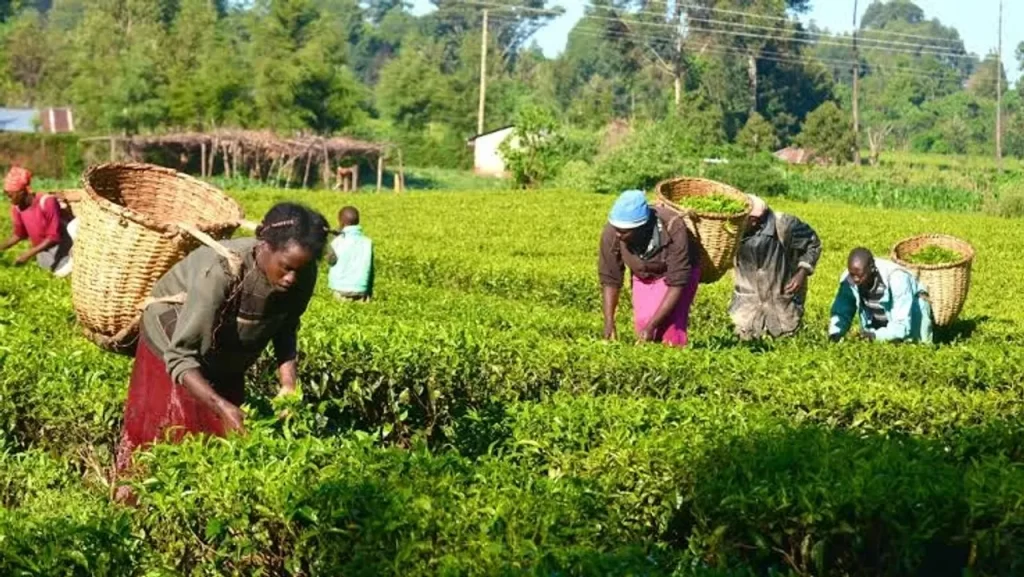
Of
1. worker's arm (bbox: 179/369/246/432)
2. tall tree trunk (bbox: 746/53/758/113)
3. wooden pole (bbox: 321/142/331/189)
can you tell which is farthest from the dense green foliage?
tall tree trunk (bbox: 746/53/758/113)

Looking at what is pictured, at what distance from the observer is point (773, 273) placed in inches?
439

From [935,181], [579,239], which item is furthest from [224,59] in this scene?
[579,239]

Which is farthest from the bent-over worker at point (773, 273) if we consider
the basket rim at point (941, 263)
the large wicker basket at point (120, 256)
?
the large wicker basket at point (120, 256)

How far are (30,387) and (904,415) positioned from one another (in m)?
4.29

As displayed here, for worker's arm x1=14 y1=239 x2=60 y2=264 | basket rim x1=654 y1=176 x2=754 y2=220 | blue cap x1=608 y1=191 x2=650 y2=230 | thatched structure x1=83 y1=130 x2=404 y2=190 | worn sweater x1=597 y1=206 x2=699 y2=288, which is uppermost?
blue cap x1=608 y1=191 x2=650 y2=230

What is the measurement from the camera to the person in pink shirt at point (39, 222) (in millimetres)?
12812

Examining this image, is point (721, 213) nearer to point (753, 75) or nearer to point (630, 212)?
point (630, 212)

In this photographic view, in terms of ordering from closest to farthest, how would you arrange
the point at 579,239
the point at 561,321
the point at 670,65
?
the point at 561,321 → the point at 579,239 → the point at 670,65

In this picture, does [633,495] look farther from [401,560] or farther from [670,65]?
[670,65]

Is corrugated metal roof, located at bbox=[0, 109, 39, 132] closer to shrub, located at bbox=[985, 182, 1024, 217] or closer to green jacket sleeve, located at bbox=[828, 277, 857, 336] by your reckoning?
shrub, located at bbox=[985, 182, 1024, 217]

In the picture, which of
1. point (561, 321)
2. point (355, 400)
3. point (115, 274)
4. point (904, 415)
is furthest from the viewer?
point (561, 321)

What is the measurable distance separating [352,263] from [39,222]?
277cm

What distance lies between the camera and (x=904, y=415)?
7.57 m

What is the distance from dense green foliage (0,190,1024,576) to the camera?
458 centimetres
